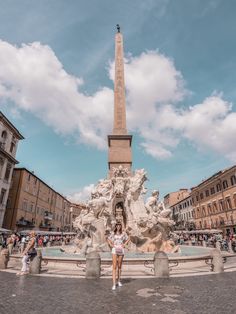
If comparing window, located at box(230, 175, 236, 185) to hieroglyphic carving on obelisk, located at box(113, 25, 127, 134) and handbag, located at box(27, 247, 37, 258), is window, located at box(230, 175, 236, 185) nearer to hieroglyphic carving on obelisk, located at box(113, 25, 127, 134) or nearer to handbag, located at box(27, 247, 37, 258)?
hieroglyphic carving on obelisk, located at box(113, 25, 127, 134)

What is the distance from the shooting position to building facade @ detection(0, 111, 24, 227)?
28.6 metres

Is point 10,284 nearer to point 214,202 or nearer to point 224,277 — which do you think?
point 224,277

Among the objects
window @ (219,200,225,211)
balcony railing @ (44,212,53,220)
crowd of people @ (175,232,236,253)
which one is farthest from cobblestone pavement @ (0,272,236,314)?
balcony railing @ (44,212,53,220)

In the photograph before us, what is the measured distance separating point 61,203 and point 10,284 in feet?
166

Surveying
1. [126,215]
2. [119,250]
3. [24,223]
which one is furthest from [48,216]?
[119,250]

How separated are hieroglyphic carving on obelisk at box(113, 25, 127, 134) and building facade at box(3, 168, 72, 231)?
22.3 metres

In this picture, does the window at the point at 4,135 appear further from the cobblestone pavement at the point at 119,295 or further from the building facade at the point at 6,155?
the cobblestone pavement at the point at 119,295

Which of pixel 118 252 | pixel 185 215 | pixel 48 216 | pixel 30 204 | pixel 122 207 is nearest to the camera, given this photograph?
pixel 118 252

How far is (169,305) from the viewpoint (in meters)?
4.22

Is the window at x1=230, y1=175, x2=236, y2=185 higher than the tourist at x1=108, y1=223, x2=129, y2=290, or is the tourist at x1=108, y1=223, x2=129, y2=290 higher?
the window at x1=230, y1=175, x2=236, y2=185

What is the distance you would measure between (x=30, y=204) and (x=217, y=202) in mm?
30649

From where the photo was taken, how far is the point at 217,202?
40.2 metres

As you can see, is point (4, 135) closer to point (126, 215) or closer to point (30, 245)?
point (126, 215)

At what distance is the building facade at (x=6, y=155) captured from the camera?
28562 millimetres
